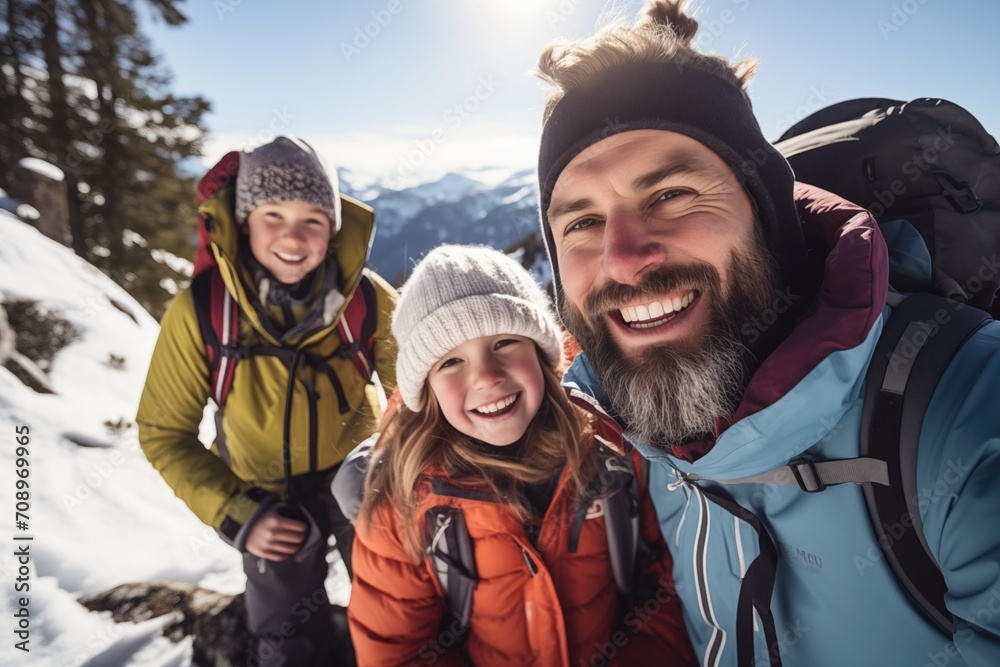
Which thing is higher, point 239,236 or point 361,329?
point 239,236

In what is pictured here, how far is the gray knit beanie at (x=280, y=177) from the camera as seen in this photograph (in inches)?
110

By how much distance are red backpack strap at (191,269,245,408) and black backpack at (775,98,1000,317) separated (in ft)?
10.4

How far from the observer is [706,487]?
1.59 m

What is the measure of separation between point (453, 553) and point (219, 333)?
76.1 inches

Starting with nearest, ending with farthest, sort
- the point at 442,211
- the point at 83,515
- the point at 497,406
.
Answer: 1. the point at 497,406
2. the point at 83,515
3. the point at 442,211

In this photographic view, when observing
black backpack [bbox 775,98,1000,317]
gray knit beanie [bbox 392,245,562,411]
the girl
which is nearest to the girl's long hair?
the girl

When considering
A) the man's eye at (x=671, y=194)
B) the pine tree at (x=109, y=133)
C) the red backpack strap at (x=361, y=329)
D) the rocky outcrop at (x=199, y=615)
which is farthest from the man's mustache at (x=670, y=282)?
the pine tree at (x=109, y=133)

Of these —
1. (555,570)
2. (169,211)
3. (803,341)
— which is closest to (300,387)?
(555,570)

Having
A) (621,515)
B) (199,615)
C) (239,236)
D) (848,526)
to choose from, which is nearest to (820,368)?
(848,526)

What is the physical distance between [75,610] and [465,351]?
3.78 metres

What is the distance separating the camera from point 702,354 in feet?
5.04

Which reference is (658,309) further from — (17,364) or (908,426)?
(17,364)

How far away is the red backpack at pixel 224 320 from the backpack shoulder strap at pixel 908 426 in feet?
8.71

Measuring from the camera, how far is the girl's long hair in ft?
6.45
